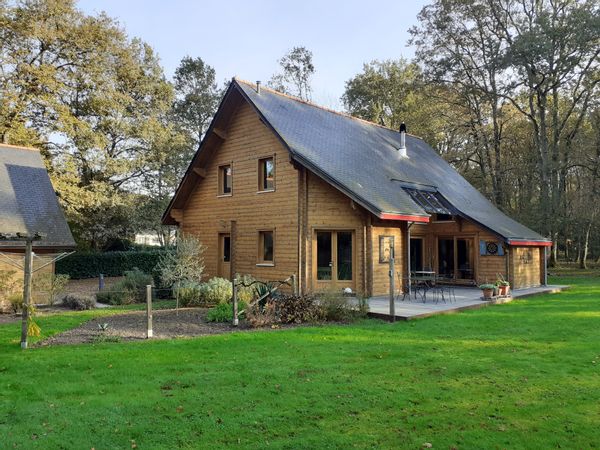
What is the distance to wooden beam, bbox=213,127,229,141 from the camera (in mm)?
16750

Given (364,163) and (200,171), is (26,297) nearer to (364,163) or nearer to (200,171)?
(200,171)

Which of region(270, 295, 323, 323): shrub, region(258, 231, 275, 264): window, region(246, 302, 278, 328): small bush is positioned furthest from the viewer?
region(258, 231, 275, 264): window

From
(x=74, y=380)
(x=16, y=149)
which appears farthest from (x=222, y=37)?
(x=74, y=380)

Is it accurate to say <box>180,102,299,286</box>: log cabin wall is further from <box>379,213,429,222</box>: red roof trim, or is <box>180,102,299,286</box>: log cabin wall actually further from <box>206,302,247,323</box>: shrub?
<box>206,302,247,323</box>: shrub

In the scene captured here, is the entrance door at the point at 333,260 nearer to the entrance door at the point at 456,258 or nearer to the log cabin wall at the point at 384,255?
the log cabin wall at the point at 384,255

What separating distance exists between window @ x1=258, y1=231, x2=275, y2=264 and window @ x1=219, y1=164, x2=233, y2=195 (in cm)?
273

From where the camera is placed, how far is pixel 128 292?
48.0 ft

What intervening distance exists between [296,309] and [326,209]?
192 inches

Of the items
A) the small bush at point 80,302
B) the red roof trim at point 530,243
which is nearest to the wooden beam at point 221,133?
the small bush at point 80,302

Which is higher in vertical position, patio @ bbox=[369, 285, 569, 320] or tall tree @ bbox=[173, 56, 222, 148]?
tall tree @ bbox=[173, 56, 222, 148]

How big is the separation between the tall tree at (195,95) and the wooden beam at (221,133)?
2031 cm

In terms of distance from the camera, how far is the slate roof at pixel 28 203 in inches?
542

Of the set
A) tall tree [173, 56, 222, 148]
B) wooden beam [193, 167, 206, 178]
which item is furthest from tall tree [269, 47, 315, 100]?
wooden beam [193, 167, 206, 178]

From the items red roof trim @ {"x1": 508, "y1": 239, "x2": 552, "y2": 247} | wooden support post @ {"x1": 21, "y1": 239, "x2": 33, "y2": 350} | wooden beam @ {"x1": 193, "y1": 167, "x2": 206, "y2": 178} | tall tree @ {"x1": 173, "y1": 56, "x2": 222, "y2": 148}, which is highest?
tall tree @ {"x1": 173, "y1": 56, "x2": 222, "y2": 148}
